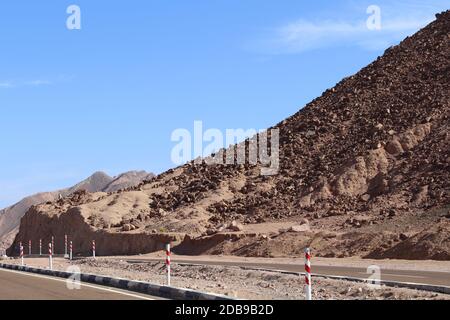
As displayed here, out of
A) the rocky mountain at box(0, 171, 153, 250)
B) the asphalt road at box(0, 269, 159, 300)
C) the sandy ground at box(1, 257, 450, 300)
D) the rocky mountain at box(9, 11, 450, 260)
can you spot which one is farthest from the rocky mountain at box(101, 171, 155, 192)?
the asphalt road at box(0, 269, 159, 300)

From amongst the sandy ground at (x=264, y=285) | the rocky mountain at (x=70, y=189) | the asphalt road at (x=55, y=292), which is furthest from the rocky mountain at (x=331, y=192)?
the rocky mountain at (x=70, y=189)

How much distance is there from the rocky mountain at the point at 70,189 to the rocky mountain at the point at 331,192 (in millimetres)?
89234

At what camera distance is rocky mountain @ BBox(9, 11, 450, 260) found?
137ft

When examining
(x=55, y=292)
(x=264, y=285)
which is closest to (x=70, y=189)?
(x=264, y=285)

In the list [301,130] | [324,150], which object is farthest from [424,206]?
[301,130]

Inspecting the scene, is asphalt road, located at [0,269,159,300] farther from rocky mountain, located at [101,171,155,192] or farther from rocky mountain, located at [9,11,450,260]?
rocky mountain, located at [101,171,155,192]

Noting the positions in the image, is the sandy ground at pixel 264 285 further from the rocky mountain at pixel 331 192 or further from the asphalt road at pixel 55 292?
the rocky mountain at pixel 331 192

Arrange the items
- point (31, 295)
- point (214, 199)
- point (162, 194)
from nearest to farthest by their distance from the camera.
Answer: point (31, 295), point (214, 199), point (162, 194)

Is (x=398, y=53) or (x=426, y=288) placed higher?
(x=398, y=53)

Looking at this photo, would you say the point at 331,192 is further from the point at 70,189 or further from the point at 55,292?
the point at 70,189

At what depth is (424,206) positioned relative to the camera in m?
44.9

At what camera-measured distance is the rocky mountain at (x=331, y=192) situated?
4169 cm

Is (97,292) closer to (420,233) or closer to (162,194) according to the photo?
(420,233)
